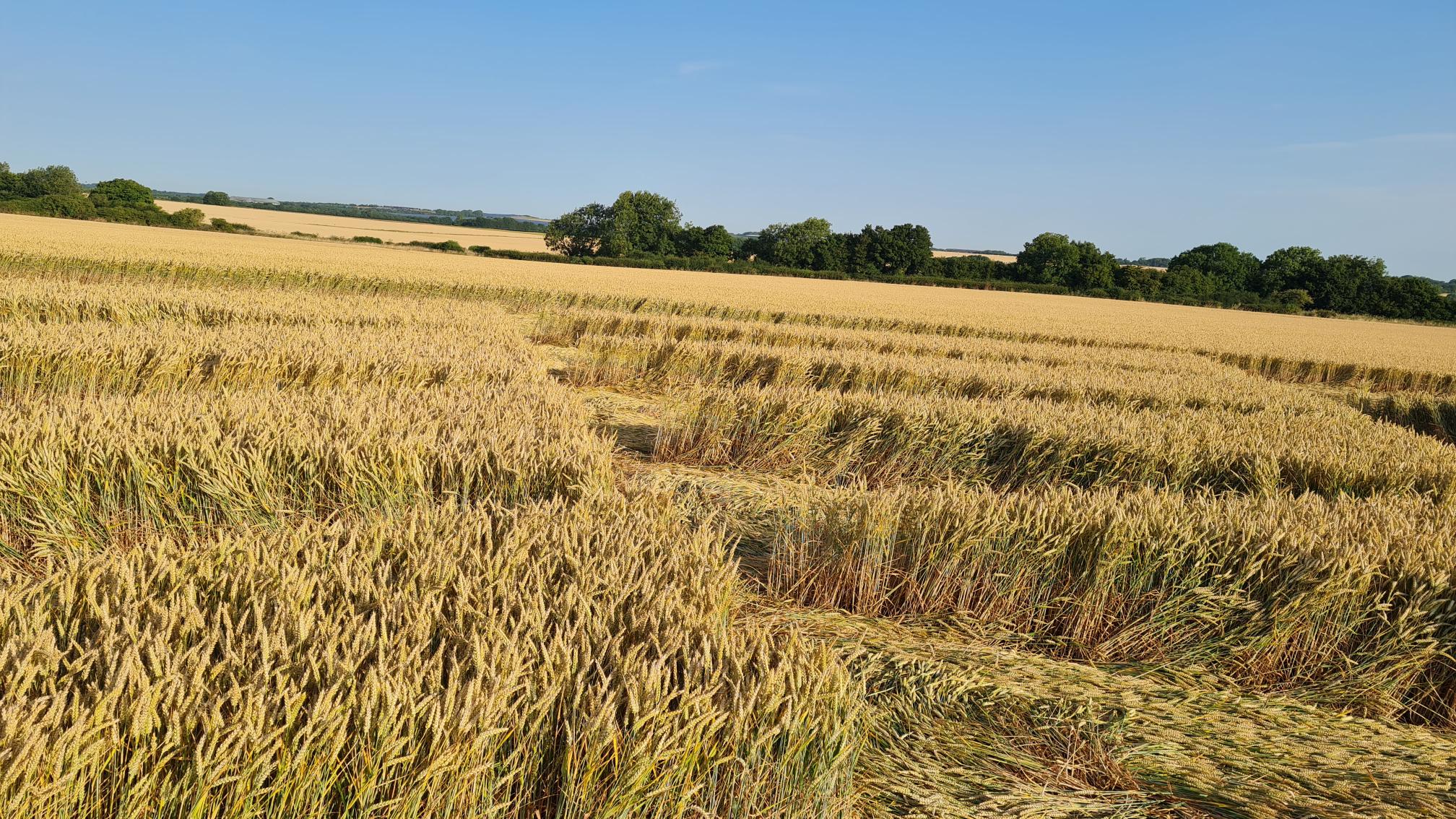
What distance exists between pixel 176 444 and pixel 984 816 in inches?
153

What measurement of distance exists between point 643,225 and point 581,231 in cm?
704

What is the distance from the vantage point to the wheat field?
1594 millimetres

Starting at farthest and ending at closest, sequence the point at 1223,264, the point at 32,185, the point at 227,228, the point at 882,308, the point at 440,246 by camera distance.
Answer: the point at 1223,264
the point at 32,185
the point at 440,246
the point at 227,228
the point at 882,308

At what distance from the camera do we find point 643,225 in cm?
8469

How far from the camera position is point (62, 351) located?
639 cm

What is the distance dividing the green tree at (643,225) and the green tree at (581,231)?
0.87 metres

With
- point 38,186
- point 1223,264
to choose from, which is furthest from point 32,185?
point 1223,264

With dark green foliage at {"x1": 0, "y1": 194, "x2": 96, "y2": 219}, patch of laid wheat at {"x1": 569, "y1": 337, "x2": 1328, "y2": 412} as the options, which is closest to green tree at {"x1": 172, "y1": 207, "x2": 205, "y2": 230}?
dark green foliage at {"x1": 0, "y1": 194, "x2": 96, "y2": 219}

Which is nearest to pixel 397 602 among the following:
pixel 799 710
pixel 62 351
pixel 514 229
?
pixel 799 710

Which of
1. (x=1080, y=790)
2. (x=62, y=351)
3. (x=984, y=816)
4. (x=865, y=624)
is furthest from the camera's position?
(x=62, y=351)

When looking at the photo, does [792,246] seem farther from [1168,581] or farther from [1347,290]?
[1168,581]

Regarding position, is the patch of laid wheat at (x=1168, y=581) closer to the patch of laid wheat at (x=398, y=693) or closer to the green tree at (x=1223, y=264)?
the patch of laid wheat at (x=398, y=693)

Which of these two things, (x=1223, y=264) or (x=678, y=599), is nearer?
(x=678, y=599)

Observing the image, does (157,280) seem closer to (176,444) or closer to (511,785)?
(176,444)
